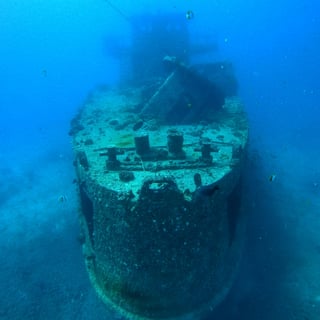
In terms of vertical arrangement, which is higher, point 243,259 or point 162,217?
point 162,217

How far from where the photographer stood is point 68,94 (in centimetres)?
6862

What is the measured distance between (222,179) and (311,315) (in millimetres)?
4203

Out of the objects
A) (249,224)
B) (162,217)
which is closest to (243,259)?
(249,224)

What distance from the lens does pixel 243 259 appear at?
877cm

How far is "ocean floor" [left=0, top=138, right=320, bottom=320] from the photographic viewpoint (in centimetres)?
764

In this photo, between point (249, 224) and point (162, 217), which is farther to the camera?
point (249, 224)

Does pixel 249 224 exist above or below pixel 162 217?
below

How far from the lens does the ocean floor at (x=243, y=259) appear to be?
301 inches

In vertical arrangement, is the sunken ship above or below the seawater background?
above

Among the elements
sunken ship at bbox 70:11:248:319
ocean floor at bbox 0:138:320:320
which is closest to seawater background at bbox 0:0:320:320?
ocean floor at bbox 0:138:320:320

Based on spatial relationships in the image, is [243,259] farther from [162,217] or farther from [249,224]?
[162,217]

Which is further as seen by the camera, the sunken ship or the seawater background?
the seawater background

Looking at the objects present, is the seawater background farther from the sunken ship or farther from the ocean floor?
the sunken ship

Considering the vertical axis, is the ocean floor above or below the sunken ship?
below
